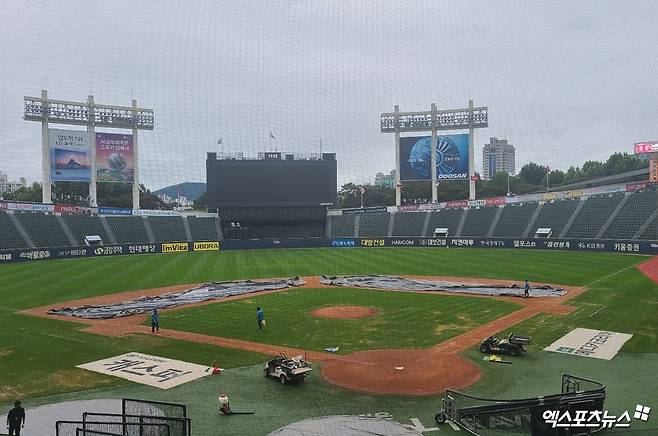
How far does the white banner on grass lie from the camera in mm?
15966

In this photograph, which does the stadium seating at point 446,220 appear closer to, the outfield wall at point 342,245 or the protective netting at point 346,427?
the outfield wall at point 342,245

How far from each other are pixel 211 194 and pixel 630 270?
55482mm

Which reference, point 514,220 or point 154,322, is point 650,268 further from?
point 154,322

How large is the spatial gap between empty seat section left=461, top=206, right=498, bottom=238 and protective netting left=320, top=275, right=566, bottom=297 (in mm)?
32954

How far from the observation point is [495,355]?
18.1m

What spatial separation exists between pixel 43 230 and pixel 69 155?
34.0ft

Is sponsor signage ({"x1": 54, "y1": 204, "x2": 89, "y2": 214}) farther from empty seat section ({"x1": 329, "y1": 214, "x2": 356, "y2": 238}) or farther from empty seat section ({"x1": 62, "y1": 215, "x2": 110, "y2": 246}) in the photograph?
empty seat section ({"x1": 329, "y1": 214, "x2": 356, "y2": 238})

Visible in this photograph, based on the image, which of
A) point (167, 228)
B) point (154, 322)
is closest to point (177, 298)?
point (154, 322)

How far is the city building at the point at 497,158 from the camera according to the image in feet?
528

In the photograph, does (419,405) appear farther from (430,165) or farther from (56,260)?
(430,165)

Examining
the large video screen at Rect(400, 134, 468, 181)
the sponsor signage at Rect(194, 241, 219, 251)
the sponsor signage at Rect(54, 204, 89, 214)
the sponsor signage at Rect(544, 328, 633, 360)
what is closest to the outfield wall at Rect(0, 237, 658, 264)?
the sponsor signage at Rect(194, 241, 219, 251)

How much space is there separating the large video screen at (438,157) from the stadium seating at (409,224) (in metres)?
5.82

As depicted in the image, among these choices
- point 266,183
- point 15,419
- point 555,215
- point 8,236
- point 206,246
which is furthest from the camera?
point 266,183

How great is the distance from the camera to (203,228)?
3051 inches
